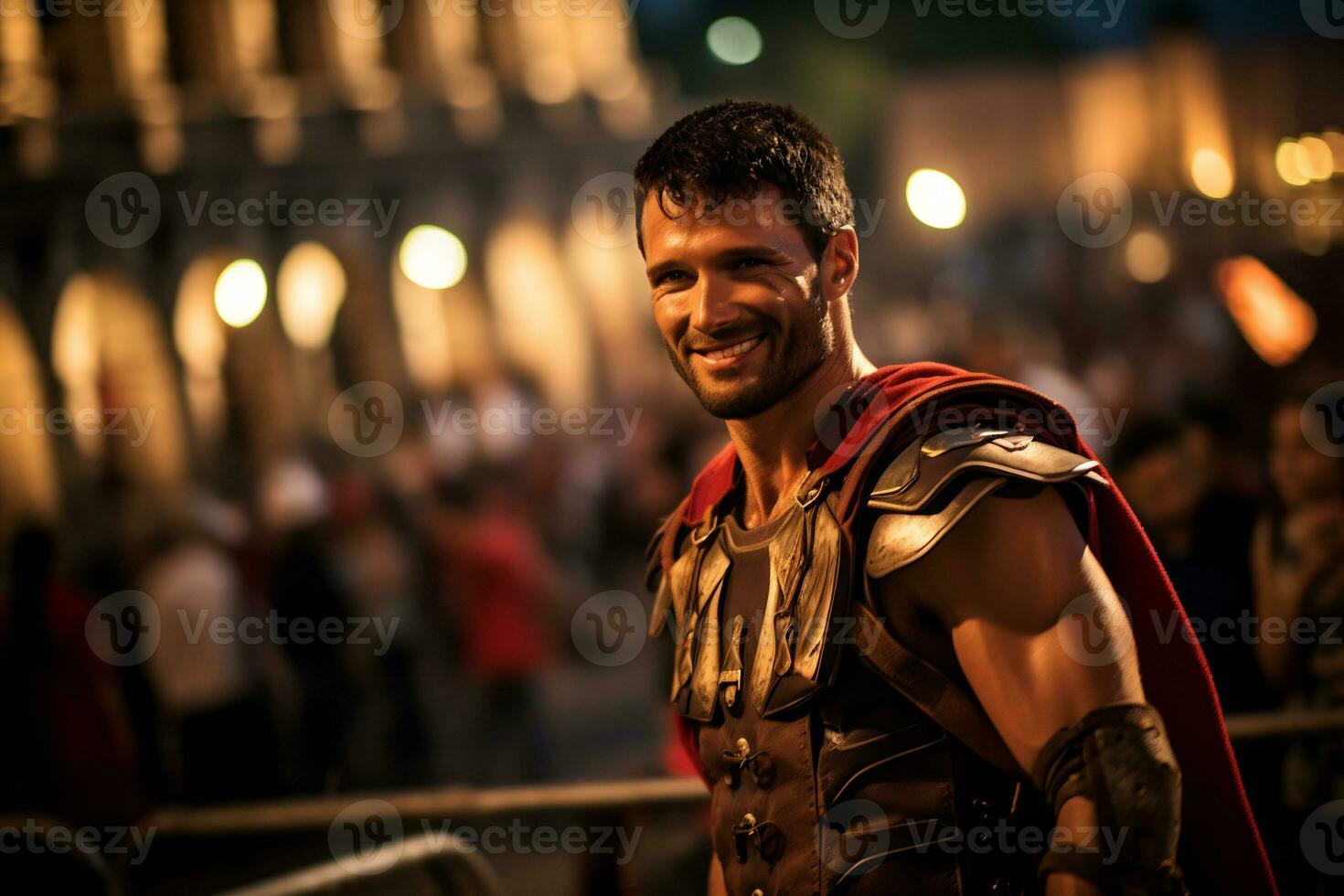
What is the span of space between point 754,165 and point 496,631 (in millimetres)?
6507

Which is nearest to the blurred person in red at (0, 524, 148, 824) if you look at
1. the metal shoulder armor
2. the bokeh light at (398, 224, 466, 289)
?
the metal shoulder armor

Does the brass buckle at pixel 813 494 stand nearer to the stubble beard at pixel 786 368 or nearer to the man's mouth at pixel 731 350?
the stubble beard at pixel 786 368

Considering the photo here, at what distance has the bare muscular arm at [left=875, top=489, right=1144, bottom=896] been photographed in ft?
7.09

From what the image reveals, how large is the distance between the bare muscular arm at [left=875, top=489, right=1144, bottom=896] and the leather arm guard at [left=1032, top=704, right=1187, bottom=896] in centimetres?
3

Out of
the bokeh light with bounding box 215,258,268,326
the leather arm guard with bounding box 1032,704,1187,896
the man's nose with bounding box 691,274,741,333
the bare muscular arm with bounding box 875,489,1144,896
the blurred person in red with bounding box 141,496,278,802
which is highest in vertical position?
the bokeh light with bounding box 215,258,268,326

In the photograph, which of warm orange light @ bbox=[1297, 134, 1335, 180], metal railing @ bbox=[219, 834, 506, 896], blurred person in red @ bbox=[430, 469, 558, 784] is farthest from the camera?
blurred person in red @ bbox=[430, 469, 558, 784]

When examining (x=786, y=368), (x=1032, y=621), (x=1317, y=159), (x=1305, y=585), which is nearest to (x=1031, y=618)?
(x=1032, y=621)

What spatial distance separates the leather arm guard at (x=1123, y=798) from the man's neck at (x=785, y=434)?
0.89 m

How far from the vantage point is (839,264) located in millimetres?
2779

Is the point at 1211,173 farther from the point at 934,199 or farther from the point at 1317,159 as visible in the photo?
the point at 934,199

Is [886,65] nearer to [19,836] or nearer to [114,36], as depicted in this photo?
[114,36]

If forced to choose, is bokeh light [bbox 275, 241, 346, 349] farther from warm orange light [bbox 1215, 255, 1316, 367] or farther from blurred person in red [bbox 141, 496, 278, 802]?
A: warm orange light [bbox 1215, 255, 1316, 367]

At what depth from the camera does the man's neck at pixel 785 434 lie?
279 cm

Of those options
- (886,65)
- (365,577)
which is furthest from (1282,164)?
(886,65)
